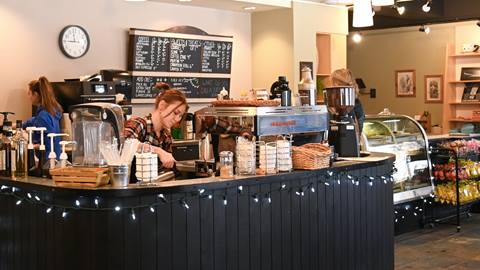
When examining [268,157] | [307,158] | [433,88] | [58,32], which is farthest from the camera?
[433,88]

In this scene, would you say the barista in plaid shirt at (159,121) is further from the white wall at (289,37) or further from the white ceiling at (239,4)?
the white wall at (289,37)

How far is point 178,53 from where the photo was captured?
28.7ft

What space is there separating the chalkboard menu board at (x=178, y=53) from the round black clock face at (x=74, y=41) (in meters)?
0.60

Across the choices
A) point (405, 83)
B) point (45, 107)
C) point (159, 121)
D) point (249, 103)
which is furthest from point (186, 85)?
point (405, 83)

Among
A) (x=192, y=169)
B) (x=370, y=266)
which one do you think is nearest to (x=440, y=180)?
(x=370, y=266)

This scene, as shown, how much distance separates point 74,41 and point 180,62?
4.96ft

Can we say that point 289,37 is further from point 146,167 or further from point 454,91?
point 146,167

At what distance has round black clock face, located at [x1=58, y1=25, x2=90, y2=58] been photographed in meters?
7.62

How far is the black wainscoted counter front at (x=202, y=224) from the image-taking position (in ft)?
12.7

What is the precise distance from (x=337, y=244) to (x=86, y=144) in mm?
1960

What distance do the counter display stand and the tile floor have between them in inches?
7.9

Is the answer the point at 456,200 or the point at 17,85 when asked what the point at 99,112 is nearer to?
the point at 17,85

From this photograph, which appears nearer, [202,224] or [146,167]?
[146,167]

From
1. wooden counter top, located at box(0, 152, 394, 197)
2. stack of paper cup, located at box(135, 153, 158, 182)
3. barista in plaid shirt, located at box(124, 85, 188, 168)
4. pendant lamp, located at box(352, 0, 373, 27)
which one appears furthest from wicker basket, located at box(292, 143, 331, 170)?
pendant lamp, located at box(352, 0, 373, 27)
